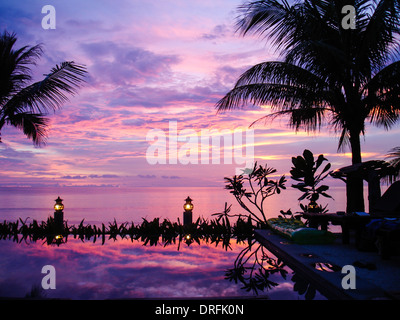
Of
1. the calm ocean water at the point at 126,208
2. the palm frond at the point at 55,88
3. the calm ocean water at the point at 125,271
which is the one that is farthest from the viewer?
the calm ocean water at the point at 126,208

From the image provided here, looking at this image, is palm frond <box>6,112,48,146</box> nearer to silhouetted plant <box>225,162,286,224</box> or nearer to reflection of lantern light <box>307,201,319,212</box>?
silhouetted plant <box>225,162,286,224</box>

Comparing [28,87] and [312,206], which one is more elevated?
[28,87]

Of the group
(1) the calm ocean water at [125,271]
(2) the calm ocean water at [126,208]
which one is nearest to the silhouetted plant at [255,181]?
(1) the calm ocean water at [125,271]

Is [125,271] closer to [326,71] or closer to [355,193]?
[355,193]

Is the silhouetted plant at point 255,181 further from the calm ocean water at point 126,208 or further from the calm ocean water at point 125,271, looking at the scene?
the calm ocean water at point 126,208

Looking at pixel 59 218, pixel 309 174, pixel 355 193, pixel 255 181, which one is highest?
pixel 309 174

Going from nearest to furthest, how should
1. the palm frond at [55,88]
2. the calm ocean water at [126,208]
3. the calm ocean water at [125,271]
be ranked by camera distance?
the calm ocean water at [125,271] → the palm frond at [55,88] → the calm ocean water at [126,208]

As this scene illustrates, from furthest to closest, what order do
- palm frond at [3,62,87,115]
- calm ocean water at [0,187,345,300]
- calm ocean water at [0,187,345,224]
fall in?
calm ocean water at [0,187,345,224]
palm frond at [3,62,87,115]
calm ocean water at [0,187,345,300]

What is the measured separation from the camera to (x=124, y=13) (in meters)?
7.49

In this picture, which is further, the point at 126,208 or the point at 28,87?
the point at 126,208

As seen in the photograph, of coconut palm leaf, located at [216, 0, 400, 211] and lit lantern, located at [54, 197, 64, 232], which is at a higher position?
coconut palm leaf, located at [216, 0, 400, 211]

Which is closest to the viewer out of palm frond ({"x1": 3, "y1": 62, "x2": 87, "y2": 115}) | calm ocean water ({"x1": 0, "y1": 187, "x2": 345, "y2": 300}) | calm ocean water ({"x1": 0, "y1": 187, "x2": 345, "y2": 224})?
calm ocean water ({"x1": 0, "y1": 187, "x2": 345, "y2": 300})

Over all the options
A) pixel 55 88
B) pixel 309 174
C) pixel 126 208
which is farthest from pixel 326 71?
pixel 126 208

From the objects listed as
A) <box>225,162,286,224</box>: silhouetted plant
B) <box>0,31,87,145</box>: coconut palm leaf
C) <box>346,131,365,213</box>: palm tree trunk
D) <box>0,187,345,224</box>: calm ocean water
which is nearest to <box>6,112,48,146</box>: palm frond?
<box>0,31,87,145</box>: coconut palm leaf
